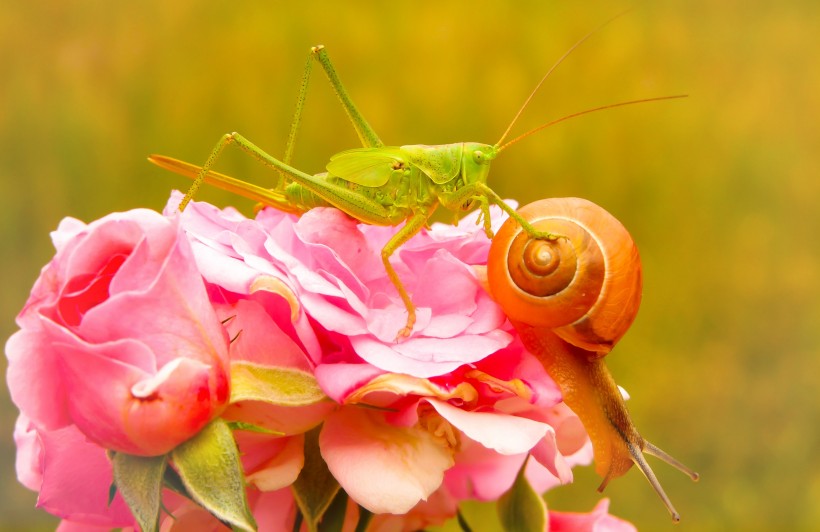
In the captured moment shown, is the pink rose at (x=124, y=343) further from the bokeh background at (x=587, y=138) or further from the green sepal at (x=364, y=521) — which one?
the bokeh background at (x=587, y=138)

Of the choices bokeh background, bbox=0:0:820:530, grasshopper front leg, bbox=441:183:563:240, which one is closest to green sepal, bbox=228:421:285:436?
grasshopper front leg, bbox=441:183:563:240

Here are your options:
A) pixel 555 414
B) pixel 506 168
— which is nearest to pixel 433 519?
pixel 555 414

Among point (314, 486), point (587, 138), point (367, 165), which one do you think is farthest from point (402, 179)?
point (587, 138)

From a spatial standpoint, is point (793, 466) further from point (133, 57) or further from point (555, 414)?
point (133, 57)

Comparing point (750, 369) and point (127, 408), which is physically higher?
point (127, 408)

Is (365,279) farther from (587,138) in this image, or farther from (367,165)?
(587,138)

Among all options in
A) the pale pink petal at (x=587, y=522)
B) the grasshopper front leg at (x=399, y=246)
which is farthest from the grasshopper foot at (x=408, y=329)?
the pale pink petal at (x=587, y=522)
